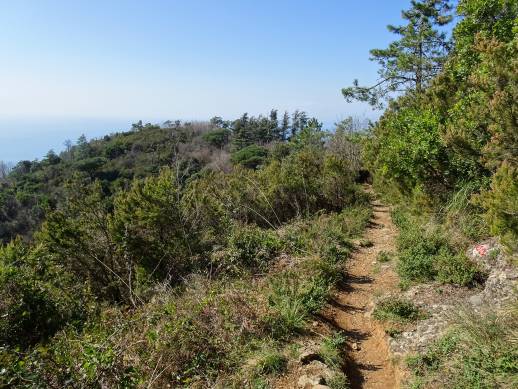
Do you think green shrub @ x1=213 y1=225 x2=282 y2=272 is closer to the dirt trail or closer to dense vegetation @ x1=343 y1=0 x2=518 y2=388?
the dirt trail

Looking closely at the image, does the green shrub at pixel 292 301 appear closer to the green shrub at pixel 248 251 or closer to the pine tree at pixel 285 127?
the green shrub at pixel 248 251

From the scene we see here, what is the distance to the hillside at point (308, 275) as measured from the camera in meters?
3.99

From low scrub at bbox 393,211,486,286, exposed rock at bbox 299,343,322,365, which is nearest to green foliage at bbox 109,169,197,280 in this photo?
exposed rock at bbox 299,343,322,365

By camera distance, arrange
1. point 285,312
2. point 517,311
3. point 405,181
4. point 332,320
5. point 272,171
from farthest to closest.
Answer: point 272,171 < point 405,181 < point 332,320 < point 285,312 < point 517,311

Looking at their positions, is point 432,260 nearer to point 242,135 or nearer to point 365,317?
point 365,317

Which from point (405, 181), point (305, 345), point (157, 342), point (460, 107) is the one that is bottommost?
point (305, 345)

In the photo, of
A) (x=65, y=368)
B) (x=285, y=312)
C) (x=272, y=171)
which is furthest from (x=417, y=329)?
(x=272, y=171)

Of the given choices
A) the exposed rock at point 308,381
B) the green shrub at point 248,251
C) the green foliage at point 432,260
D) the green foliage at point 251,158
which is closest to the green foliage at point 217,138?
the green foliage at point 251,158

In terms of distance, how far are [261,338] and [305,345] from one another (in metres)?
0.55

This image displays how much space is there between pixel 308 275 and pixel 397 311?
5.52 ft

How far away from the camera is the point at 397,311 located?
5230mm

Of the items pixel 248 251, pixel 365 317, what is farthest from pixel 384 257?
pixel 248 251

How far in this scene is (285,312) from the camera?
199 inches

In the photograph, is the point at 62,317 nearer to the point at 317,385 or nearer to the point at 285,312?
the point at 285,312
